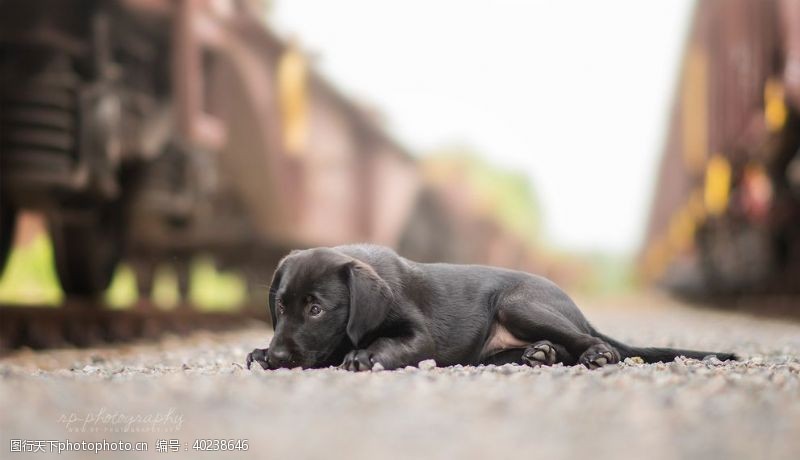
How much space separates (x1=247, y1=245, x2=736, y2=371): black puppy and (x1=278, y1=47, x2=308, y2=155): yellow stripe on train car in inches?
257

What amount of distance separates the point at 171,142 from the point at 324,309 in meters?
5.53

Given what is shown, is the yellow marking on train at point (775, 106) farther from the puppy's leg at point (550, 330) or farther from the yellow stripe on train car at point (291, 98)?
the puppy's leg at point (550, 330)

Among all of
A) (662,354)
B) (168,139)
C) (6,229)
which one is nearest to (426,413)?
(662,354)

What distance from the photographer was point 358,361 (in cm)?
282

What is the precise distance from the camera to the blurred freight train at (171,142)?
614 cm

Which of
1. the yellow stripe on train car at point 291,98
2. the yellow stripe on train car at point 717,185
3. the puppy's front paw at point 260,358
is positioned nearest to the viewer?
the puppy's front paw at point 260,358

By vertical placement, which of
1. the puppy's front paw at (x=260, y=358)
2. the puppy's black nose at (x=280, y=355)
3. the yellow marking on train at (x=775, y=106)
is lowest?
the puppy's front paw at (x=260, y=358)

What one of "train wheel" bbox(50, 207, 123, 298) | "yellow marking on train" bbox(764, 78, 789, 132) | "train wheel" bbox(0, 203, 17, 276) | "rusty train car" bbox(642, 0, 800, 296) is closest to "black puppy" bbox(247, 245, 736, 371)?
"train wheel" bbox(0, 203, 17, 276)

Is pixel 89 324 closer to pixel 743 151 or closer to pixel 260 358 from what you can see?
pixel 260 358

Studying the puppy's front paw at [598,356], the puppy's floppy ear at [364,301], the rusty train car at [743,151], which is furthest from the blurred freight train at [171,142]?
the rusty train car at [743,151]

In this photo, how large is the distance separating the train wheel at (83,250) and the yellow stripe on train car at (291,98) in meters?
2.42

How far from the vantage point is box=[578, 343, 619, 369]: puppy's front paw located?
9.98 feet

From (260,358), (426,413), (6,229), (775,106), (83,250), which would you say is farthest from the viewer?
(775,106)

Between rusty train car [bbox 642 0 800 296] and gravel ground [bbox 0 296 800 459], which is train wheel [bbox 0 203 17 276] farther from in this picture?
rusty train car [bbox 642 0 800 296]
